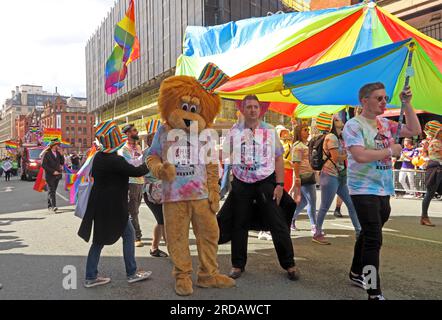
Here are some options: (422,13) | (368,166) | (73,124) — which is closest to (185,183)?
(368,166)

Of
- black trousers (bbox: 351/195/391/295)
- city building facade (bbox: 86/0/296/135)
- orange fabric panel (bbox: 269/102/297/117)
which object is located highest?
city building facade (bbox: 86/0/296/135)

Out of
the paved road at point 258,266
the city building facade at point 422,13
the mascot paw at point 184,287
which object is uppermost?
the city building facade at point 422,13

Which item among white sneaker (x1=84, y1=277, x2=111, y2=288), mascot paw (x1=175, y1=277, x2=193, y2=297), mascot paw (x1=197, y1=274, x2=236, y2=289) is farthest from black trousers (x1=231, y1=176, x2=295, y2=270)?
white sneaker (x1=84, y1=277, x2=111, y2=288)

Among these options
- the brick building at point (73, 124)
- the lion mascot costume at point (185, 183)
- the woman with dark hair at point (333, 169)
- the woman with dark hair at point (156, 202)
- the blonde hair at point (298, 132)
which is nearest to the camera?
the lion mascot costume at point (185, 183)

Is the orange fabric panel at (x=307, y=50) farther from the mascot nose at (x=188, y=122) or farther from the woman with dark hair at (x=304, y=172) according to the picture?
→ the mascot nose at (x=188, y=122)

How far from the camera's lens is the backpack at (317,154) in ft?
18.9

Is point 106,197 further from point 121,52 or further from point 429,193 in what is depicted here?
point 429,193

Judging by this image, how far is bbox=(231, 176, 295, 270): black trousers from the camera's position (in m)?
4.27

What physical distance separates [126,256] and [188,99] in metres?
1.82

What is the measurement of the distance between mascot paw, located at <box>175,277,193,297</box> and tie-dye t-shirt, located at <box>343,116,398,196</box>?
1.80 metres

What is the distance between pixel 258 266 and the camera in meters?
4.78

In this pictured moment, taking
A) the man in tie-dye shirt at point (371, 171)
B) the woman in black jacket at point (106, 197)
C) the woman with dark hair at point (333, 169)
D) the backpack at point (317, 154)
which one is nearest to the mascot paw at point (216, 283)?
the woman in black jacket at point (106, 197)

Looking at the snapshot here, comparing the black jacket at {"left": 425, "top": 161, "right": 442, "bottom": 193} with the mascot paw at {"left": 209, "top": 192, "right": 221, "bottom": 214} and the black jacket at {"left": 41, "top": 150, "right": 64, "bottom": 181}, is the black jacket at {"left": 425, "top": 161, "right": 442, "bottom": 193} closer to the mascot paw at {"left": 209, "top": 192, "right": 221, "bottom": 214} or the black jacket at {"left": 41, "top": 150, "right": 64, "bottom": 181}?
the mascot paw at {"left": 209, "top": 192, "right": 221, "bottom": 214}

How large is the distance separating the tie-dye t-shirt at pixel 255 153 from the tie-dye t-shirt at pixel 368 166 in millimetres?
936
